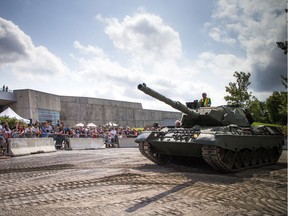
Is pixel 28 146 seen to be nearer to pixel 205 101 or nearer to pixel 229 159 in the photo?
pixel 205 101

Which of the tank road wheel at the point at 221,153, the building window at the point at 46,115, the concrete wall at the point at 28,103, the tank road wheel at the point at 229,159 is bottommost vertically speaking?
the tank road wheel at the point at 229,159

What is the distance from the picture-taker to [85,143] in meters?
19.4

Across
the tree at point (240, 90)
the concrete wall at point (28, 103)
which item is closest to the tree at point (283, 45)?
the tree at point (240, 90)

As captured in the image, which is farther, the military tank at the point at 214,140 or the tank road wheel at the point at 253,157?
the tank road wheel at the point at 253,157

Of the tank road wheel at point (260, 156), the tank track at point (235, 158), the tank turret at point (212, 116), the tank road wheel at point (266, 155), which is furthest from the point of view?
the tank road wheel at point (266, 155)

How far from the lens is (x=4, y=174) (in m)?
7.32

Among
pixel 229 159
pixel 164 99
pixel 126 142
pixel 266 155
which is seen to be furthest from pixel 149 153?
pixel 126 142

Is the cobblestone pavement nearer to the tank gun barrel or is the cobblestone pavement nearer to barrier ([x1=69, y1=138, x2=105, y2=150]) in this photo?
the tank gun barrel

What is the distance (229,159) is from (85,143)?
42.1ft

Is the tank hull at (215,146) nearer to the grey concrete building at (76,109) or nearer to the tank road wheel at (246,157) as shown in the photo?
the tank road wheel at (246,157)

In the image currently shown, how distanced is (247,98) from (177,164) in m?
27.0

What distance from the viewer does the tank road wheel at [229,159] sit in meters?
8.47

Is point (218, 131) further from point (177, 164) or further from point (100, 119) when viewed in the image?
point (100, 119)

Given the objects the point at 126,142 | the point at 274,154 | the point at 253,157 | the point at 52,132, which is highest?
the point at 52,132
